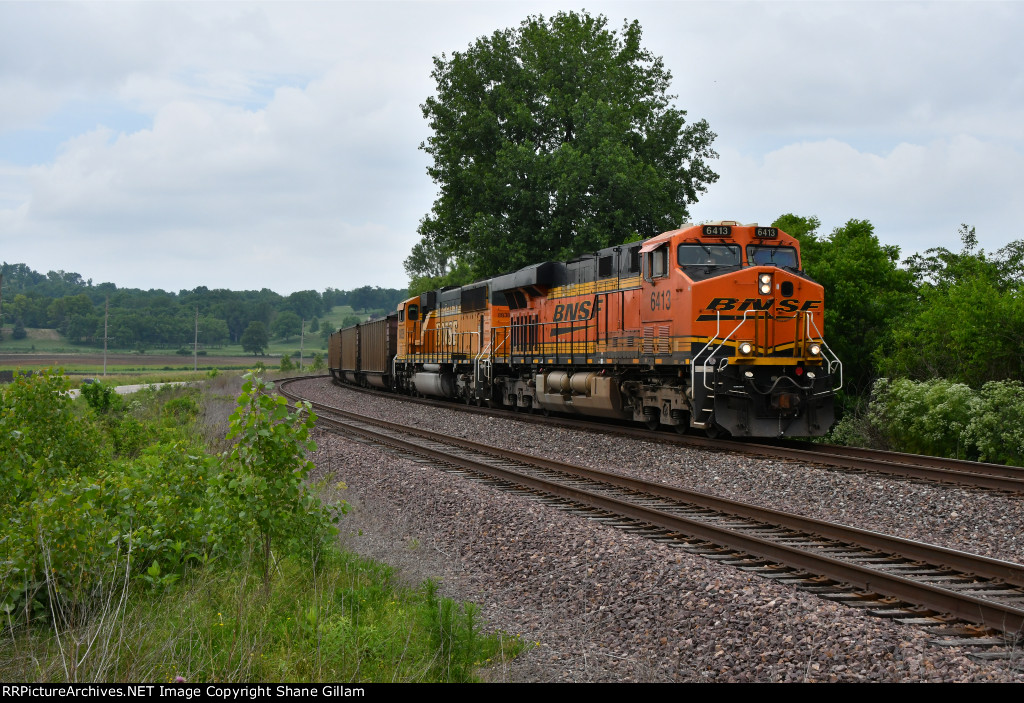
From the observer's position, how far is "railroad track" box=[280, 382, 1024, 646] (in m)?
5.58

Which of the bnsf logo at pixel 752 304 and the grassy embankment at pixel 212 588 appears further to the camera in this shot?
the bnsf logo at pixel 752 304

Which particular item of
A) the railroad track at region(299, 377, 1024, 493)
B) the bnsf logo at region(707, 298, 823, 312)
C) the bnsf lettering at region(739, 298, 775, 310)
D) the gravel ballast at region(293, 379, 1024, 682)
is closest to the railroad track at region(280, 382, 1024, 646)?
the gravel ballast at region(293, 379, 1024, 682)

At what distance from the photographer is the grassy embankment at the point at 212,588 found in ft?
16.0

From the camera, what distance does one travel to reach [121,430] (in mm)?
15523

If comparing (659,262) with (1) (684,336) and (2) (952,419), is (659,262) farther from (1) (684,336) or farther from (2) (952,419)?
(2) (952,419)

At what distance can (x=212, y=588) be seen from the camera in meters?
6.40

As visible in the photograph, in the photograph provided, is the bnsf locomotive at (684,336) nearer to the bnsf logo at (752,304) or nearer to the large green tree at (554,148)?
the bnsf logo at (752,304)

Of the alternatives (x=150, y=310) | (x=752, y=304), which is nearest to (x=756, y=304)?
(x=752, y=304)

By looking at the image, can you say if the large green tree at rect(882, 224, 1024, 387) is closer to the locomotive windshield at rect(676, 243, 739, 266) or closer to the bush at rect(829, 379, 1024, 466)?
the bush at rect(829, 379, 1024, 466)

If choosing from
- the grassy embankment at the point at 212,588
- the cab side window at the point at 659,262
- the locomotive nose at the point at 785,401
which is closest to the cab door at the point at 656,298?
the cab side window at the point at 659,262

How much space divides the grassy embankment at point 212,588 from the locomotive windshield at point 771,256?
9.90 metres

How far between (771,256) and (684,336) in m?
2.42

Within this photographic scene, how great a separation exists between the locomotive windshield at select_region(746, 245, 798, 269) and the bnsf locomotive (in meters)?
0.02
